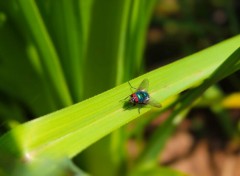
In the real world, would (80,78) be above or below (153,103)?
above

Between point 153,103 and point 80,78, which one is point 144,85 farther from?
point 80,78

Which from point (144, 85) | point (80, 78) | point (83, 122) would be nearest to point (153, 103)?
point (144, 85)

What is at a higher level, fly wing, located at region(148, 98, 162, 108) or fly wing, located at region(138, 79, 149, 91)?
fly wing, located at region(138, 79, 149, 91)

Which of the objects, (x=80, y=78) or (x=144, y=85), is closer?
(x=144, y=85)

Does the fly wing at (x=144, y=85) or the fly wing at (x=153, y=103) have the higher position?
the fly wing at (x=144, y=85)

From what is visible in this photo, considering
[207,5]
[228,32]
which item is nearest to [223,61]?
[228,32]

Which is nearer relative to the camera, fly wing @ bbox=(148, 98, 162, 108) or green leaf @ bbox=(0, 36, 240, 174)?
green leaf @ bbox=(0, 36, 240, 174)

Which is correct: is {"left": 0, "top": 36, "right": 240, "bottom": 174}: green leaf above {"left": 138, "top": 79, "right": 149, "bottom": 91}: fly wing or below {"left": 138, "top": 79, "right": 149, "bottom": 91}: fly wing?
below

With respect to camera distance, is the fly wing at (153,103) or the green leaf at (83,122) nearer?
the green leaf at (83,122)

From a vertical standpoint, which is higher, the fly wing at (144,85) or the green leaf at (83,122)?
the fly wing at (144,85)
